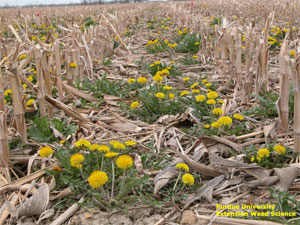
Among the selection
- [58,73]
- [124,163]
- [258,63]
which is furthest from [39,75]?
[258,63]

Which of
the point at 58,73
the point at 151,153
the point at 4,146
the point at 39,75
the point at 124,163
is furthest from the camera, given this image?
the point at 58,73

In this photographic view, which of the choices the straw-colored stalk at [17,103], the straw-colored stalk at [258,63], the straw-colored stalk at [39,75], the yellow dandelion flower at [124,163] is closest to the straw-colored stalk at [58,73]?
the straw-colored stalk at [39,75]

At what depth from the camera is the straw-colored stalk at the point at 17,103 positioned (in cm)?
252

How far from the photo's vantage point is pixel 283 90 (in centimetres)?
257

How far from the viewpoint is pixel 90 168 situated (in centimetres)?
224

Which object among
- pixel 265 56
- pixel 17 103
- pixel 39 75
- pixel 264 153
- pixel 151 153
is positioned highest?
pixel 265 56

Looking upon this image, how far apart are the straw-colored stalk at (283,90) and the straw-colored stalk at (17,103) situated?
6.87ft

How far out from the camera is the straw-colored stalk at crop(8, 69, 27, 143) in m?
2.52

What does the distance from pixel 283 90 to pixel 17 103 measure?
7.06ft

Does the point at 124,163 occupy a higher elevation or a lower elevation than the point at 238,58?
lower

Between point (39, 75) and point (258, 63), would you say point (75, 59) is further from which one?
point (258, 63)

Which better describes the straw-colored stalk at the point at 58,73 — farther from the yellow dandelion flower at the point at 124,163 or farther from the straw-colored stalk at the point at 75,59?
the yellow dandelion flower at the point at 124,163

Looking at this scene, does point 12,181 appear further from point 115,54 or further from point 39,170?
point 115,54

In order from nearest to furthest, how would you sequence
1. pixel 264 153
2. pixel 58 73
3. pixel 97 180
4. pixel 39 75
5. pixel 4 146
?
1. pixel 97 180
2. pixel 264 153
3. pixel 4 146
4. pixel 39 75
5. pixel 58 73
